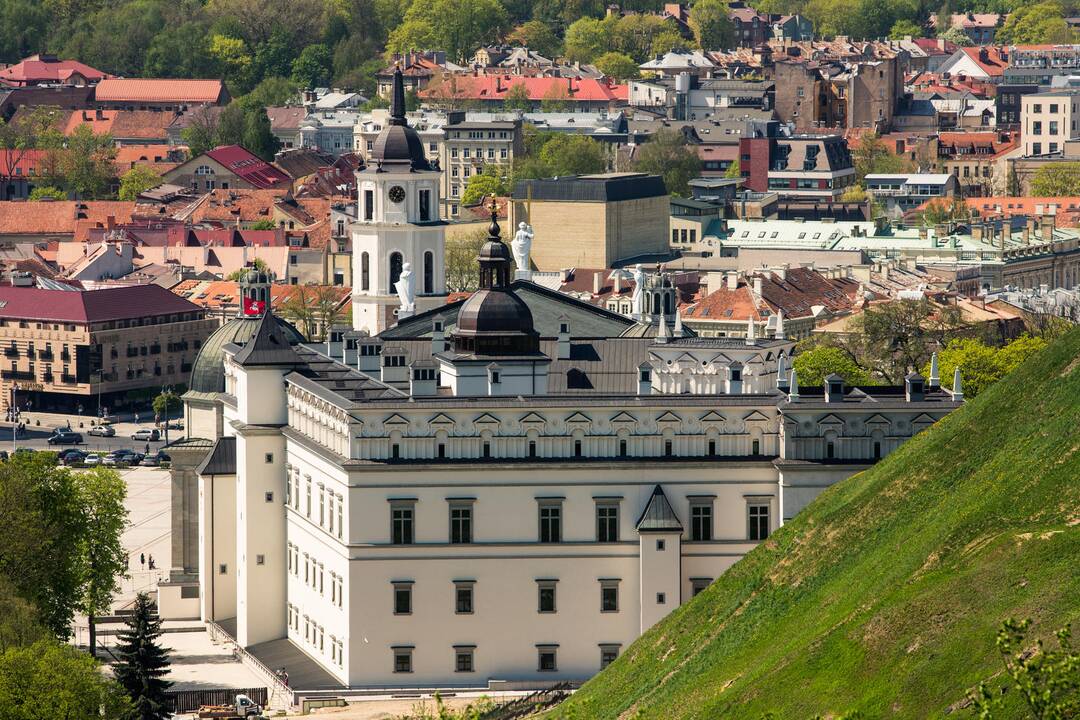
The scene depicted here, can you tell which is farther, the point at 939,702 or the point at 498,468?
the point at 498,468

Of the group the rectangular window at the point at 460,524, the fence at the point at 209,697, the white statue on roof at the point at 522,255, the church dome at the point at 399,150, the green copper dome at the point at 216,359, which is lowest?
the fence at the point at 209,697

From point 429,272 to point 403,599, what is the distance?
36.1 meters

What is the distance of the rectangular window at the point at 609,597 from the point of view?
3802 inches

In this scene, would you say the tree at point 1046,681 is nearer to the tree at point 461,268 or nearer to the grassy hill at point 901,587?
the grassy hill at point 901,587

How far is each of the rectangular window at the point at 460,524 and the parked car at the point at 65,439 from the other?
66260 millimetres

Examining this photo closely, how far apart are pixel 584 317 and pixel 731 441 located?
→ 63.9 ft

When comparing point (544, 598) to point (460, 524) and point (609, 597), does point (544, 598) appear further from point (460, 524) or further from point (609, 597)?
point (460, 524)

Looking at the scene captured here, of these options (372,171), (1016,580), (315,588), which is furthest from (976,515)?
(372,171)

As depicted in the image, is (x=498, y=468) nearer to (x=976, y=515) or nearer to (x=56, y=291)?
(x=976, y=515)

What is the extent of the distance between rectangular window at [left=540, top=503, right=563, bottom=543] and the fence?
9.24m

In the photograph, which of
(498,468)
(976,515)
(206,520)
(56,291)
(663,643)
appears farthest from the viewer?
(56,291)

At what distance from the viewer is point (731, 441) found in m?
96.9

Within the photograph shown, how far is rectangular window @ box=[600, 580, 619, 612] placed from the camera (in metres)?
96.6

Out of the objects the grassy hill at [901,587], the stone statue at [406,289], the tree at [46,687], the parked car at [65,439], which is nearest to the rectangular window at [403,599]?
the grassy hill at [901,587]
